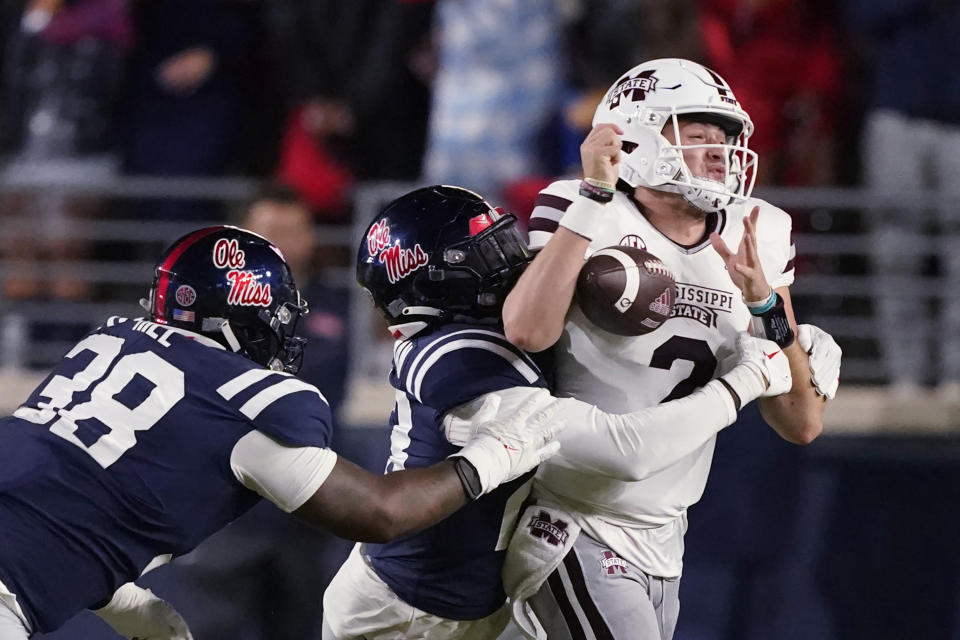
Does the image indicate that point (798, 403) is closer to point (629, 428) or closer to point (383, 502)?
point (629, 428)

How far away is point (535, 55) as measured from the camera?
18.2 ft

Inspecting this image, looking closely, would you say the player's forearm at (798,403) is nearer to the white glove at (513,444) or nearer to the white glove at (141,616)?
the white glove at (513,444)

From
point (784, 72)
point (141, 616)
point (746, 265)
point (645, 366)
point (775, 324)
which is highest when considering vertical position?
point (784, 72)

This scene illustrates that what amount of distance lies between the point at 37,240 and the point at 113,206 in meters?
0.50

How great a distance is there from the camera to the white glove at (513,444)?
9.50 ft

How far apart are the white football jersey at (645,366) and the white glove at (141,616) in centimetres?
91

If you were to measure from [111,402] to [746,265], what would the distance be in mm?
1338

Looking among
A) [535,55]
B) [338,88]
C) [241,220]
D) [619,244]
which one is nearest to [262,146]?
[338,88]

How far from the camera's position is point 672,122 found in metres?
3.21

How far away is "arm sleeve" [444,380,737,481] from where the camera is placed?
2.96 m

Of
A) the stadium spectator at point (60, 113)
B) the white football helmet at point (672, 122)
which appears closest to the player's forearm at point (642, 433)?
the white football helmet at point (672, 122)

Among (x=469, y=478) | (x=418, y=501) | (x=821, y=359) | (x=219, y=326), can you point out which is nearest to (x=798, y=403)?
(x=821, y=359)

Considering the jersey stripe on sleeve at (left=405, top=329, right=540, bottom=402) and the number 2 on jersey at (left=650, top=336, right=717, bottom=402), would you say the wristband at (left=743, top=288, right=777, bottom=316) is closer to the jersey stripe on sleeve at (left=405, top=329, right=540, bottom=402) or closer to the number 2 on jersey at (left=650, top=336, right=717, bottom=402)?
the number 2 on jersey at (left=650, top=336, right=717, bottom=402)

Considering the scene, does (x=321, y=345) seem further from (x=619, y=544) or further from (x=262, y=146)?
(x=619, y=544)
